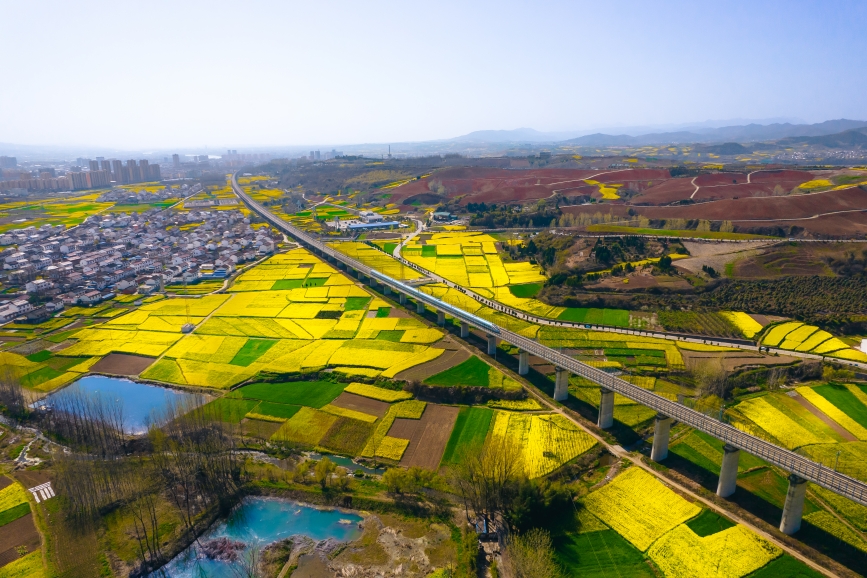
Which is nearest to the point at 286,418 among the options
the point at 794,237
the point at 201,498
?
the point at 201,498

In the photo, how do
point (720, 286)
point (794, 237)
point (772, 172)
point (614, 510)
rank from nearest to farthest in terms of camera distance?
1. point (614, 510)
2. point (720, 286)
3. point (794, 237)
4. point (772, 172)

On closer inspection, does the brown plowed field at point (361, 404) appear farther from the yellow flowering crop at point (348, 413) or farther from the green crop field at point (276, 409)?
the green crop field at point (276, 409)

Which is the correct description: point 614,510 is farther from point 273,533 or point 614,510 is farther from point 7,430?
point 7,430

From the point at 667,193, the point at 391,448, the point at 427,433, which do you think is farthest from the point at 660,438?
the point at 667,193

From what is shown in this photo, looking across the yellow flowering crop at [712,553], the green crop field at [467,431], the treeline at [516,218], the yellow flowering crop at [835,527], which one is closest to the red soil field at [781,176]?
the treeline at [516,218]

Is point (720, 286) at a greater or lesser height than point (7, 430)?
greater

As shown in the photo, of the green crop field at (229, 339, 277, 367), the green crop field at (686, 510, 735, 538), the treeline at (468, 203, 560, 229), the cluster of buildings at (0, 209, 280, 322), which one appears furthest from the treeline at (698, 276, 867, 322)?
the cluster of buildings at (0, 209, 280, 322)
